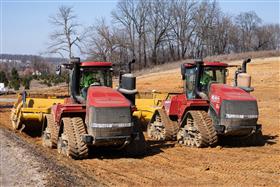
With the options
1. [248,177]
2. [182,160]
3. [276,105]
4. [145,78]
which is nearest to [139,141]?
[182,160]

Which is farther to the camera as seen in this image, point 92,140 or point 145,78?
point 145,78

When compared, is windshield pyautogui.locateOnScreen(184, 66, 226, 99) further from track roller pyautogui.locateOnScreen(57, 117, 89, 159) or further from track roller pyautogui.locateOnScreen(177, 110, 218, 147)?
track roller pyautogui.locateOnScreen(57, 117, 89, 159)

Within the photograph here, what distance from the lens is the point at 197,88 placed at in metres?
13.5

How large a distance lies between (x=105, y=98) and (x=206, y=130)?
126 inches

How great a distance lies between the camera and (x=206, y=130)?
12461mm

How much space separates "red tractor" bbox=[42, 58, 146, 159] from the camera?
33.9 ft

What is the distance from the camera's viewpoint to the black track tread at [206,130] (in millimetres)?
12438

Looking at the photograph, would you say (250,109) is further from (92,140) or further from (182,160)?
(92,140)

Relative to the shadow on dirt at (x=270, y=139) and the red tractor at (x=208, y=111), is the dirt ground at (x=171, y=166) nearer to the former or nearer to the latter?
the shadow on dirt at (x=270, y=139)

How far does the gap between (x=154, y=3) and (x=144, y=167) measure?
2888 inches

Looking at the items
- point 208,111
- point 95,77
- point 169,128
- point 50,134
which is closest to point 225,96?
point 208,111

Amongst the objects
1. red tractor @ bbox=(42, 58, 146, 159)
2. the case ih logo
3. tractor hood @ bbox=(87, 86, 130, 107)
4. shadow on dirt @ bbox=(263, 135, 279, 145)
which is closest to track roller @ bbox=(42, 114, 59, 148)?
red tractor @ bbox=(42, 58, 146, 159)

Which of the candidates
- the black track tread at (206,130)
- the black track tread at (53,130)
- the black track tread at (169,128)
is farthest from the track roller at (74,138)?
the black track tread at (169,128)

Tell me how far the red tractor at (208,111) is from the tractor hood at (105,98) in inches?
109
